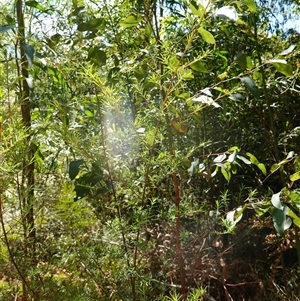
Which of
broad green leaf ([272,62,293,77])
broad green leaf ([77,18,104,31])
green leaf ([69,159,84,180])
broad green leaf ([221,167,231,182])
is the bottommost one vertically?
broad green leaf ([221,167,231,182])

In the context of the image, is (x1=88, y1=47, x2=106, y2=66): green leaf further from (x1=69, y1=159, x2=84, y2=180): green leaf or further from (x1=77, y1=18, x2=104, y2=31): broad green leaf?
(x1=69, y1=159, x2=84, y2=180): green leaf

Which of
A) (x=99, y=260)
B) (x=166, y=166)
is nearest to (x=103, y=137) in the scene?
(x=166, y=166)

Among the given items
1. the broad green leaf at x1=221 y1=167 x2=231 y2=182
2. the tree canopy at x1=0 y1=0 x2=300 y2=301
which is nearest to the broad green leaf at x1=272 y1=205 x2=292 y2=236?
the tree canopy at x1=0 y1=0 x2=300 y2=301

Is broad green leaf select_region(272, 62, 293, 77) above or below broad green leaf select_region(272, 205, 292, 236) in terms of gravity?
above

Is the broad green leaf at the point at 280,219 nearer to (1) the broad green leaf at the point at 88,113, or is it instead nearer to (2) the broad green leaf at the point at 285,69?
(2) the broad green leaf at the point at 285,69

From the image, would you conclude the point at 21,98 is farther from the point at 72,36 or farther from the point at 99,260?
the point at 99,260

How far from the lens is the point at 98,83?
79 cm

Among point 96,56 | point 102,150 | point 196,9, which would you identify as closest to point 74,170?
point 102,150

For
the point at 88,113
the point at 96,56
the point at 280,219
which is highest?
the point at 96,56

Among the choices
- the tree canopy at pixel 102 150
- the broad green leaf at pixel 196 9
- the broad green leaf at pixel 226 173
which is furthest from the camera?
the broad green leaf at pixel 226 173

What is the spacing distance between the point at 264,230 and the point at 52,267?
Result: 107cm

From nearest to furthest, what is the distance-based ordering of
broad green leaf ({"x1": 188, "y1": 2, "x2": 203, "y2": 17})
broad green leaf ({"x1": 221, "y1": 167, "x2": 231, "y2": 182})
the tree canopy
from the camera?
broad green leaf ({"x1": 188, "y1": 2, "x2": 203, "y2": 17})
the tree canopy
broad green leaf ({"x1": 221, "y1": 167, "x2": 231, "y2": 182})

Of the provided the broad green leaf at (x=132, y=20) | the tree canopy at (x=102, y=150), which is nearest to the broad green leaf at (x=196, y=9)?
the tree canopy at (x=102, y=150)

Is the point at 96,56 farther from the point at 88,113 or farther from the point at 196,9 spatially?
the point at 196,9
